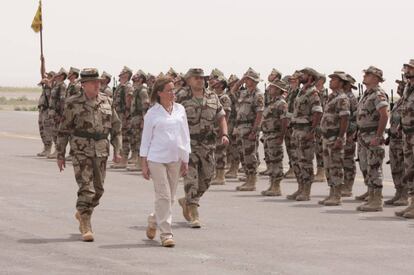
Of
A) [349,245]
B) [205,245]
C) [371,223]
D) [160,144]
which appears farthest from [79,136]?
[371,223]

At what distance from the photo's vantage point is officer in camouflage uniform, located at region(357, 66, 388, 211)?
16281 millimetres

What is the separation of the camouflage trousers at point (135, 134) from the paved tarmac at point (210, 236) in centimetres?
422

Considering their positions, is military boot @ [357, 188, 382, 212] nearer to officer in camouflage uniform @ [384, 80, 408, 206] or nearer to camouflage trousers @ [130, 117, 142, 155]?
officer in camouflage uniform @ [384, 80, 408, 206]

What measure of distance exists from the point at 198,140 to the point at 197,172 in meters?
0.41

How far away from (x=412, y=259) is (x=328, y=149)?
5.58m

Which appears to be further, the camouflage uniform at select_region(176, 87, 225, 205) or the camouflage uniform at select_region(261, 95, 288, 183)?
the camouflage uniform at select_region(261, 95, 288, 183)

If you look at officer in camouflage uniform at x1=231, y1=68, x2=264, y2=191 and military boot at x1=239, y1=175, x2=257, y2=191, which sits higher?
officer in camouflage uniform at x1=231, y1=68, x2=264, y2=191

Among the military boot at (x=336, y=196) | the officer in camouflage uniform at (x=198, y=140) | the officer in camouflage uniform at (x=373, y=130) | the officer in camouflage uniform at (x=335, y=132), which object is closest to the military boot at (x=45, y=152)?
the officer in camouflage uniform at (x=335, y=132)

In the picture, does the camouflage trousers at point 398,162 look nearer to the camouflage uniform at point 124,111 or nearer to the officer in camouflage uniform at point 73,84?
the officer in camouflage uniform at point 73,84

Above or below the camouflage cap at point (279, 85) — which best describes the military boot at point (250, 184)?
below

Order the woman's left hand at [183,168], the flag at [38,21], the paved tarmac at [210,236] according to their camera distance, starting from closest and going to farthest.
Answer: the paved tarmac at [210,236] < the woman's left hand at [183,168] < the flag at [38,21]

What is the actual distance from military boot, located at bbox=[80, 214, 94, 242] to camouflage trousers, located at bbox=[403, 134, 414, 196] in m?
5.10

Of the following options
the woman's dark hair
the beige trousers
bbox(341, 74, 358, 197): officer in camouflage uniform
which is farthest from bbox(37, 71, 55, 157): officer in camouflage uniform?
the beige trousers

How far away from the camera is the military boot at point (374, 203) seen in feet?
53.4
